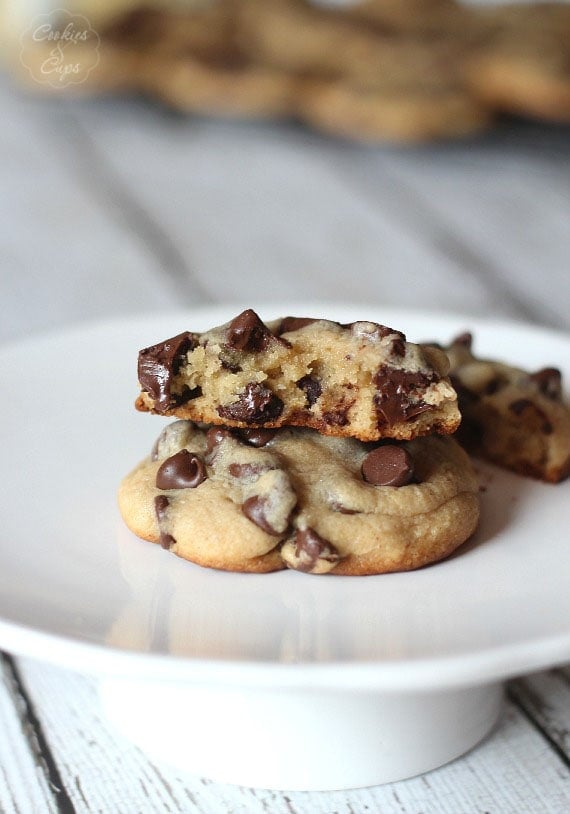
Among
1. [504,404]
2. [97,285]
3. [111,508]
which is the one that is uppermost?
[504,404]

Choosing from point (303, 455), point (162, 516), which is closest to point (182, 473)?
point (162, 516)

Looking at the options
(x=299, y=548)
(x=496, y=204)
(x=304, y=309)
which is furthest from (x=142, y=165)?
(x=299, y=548)

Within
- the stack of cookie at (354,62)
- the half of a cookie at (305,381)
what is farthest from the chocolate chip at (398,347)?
the stack of cookie at (354,62)

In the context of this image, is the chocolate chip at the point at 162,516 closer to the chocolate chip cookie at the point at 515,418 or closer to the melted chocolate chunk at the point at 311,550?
the melted chocolate chunk at the point at 311,550

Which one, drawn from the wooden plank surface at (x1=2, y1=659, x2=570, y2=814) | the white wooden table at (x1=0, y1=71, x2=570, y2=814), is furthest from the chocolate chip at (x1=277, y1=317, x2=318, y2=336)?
the white wooden table at (x1=0, y1=71, x2=570, y2=814)

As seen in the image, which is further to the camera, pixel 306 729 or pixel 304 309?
pixel 304 309

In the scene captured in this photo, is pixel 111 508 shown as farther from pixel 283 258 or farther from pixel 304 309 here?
pixel 283 258

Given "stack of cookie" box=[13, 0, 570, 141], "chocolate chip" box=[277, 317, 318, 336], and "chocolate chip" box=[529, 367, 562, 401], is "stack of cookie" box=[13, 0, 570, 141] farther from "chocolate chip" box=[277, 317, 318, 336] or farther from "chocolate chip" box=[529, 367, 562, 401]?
"chocolate chip" box=[277, 317, 318, 336]
